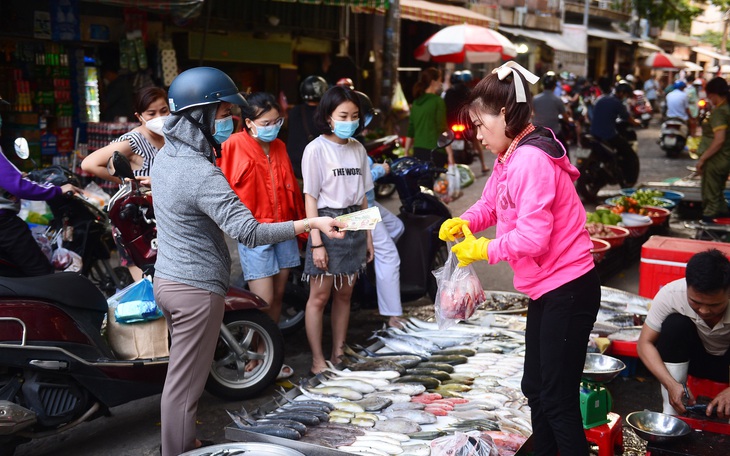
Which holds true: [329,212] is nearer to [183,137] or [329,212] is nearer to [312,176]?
[312,176]

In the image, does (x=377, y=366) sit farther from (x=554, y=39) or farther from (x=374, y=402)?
(x=554, y=39)

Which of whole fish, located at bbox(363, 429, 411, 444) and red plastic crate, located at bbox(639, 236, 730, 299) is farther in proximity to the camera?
red plastic crate, located at bbox(639, 236, 730, 299)

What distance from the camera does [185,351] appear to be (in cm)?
339

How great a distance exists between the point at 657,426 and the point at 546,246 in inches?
52.3

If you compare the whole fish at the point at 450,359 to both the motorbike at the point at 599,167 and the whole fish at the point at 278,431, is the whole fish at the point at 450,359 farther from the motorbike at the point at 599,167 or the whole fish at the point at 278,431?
the motorbike at the point at 599,167

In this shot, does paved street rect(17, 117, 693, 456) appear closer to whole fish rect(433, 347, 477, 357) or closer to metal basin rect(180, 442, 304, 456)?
whole fish rect(433, 347, 477, 357)

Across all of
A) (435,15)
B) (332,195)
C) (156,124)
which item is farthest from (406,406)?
(435,15)

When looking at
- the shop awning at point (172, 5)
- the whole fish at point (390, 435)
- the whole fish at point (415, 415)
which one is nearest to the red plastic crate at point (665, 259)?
the whole fish at point (415, 415)

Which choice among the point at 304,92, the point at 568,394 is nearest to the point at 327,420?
the point at 568,394

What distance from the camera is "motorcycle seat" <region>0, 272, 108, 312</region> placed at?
3774mm

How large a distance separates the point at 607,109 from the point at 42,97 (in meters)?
8.12

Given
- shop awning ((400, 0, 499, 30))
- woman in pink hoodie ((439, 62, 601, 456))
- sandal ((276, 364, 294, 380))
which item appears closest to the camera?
woman in pink hoodie ((439, 62, 601, 456))

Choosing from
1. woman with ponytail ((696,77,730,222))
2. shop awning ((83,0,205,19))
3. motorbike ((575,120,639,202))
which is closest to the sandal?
shop awning ((83,0,205,19))

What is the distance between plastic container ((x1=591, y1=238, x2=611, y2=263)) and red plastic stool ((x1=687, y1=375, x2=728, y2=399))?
282 cm
